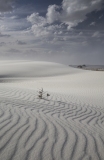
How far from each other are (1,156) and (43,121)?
1684 millimetres

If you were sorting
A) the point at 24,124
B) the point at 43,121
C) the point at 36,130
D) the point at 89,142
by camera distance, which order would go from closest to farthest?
1. the point at 89,142
2. the point at 36,130
3. the point at 24,124
4. the point at 43,121

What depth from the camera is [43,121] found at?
3.81 meters

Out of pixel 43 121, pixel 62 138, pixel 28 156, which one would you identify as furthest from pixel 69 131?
pixel 28 156

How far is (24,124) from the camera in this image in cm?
345

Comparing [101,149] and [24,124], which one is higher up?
[24,124]

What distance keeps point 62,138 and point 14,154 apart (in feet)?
3.48

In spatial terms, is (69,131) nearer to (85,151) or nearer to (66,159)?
(85,151)

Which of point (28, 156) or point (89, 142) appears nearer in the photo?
point (28, 156)

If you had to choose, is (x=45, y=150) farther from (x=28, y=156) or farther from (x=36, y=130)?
(x=36, y=130)

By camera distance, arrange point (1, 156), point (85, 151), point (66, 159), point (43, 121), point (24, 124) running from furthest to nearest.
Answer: point (43, 121) → point (24, 124) → point (85, 151) → point (66, 159) → point (1, 156)

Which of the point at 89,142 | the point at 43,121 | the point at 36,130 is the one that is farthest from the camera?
the point at 43,121

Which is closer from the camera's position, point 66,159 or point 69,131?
point 66,159

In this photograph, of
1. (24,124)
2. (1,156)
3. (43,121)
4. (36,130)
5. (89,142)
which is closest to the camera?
(1,156)

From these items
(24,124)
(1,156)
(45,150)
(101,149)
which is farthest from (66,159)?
(24,124)
